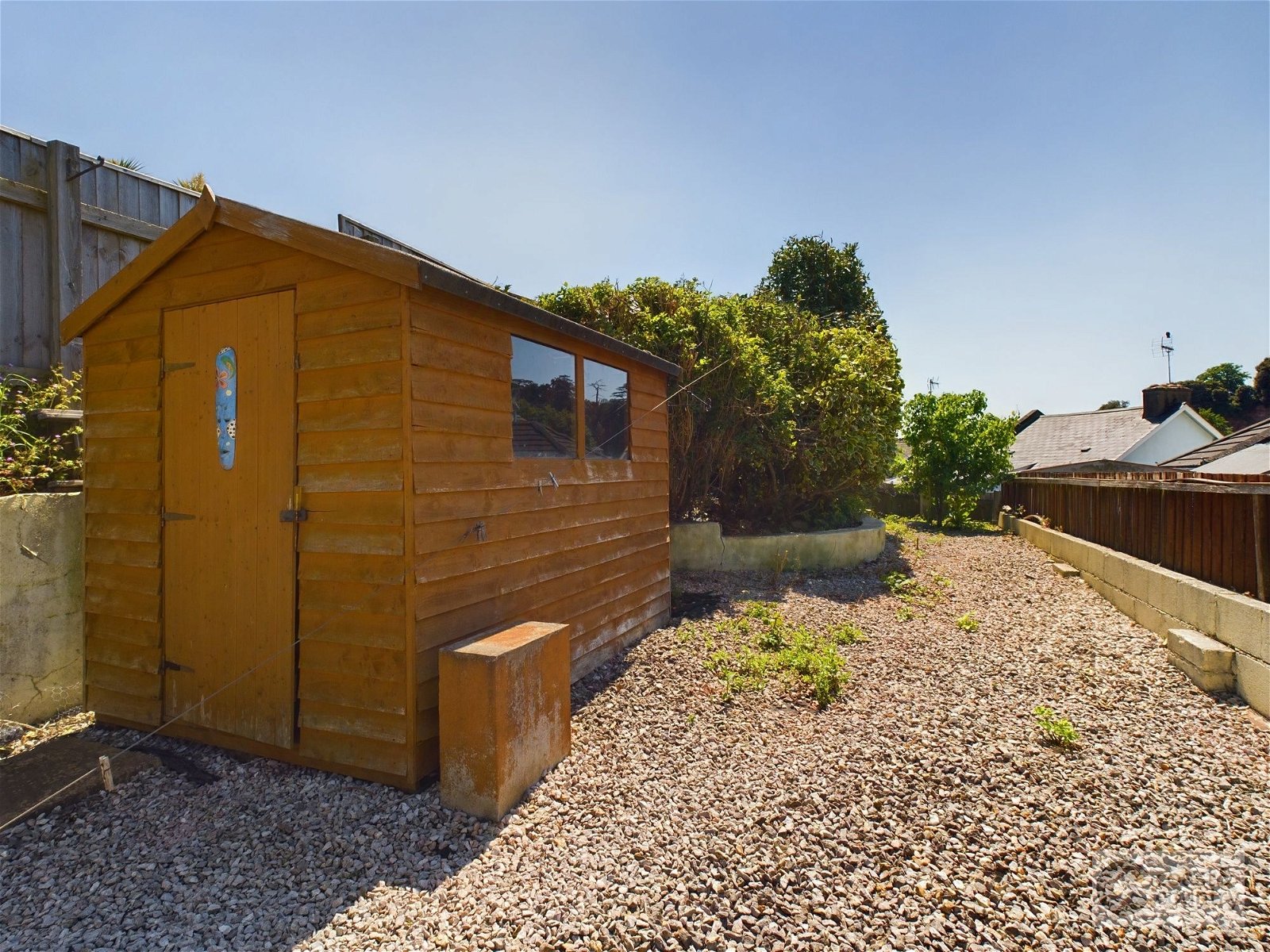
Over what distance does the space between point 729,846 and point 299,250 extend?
3.77 metres

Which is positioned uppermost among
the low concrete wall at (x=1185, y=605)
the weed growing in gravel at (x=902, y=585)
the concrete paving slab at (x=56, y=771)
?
the low concrete wall at (x=1185, y=605)

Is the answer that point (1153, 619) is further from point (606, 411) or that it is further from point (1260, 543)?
point (606, 411)

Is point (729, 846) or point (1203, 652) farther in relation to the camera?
point (1203, 652)

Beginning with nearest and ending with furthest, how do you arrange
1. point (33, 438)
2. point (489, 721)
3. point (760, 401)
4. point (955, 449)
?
1. point (489, 721)
2. point (33, 438)
3. point (760, 401)
4. point (955, 449)

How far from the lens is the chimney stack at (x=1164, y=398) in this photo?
22094 mm

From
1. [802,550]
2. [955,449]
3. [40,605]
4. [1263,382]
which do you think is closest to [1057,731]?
[802,550]

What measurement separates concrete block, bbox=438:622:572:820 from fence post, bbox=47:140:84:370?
464 centimetres

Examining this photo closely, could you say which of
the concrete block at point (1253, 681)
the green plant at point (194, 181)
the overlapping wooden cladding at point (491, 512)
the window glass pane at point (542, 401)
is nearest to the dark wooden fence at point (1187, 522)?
the concrete block at point (1253, 681)

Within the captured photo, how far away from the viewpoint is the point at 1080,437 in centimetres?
2342

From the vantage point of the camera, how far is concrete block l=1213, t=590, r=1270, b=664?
4.20 m

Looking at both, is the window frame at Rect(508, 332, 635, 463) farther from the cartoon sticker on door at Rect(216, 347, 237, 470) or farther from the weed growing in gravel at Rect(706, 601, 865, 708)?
the weed growing in gravel at Rect(706, 601, 865, 708)

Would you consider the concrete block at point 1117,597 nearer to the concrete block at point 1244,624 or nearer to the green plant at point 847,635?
the concrete block at point 1244,624

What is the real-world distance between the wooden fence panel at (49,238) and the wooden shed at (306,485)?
37.5 inches

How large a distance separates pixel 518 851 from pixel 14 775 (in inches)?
118
